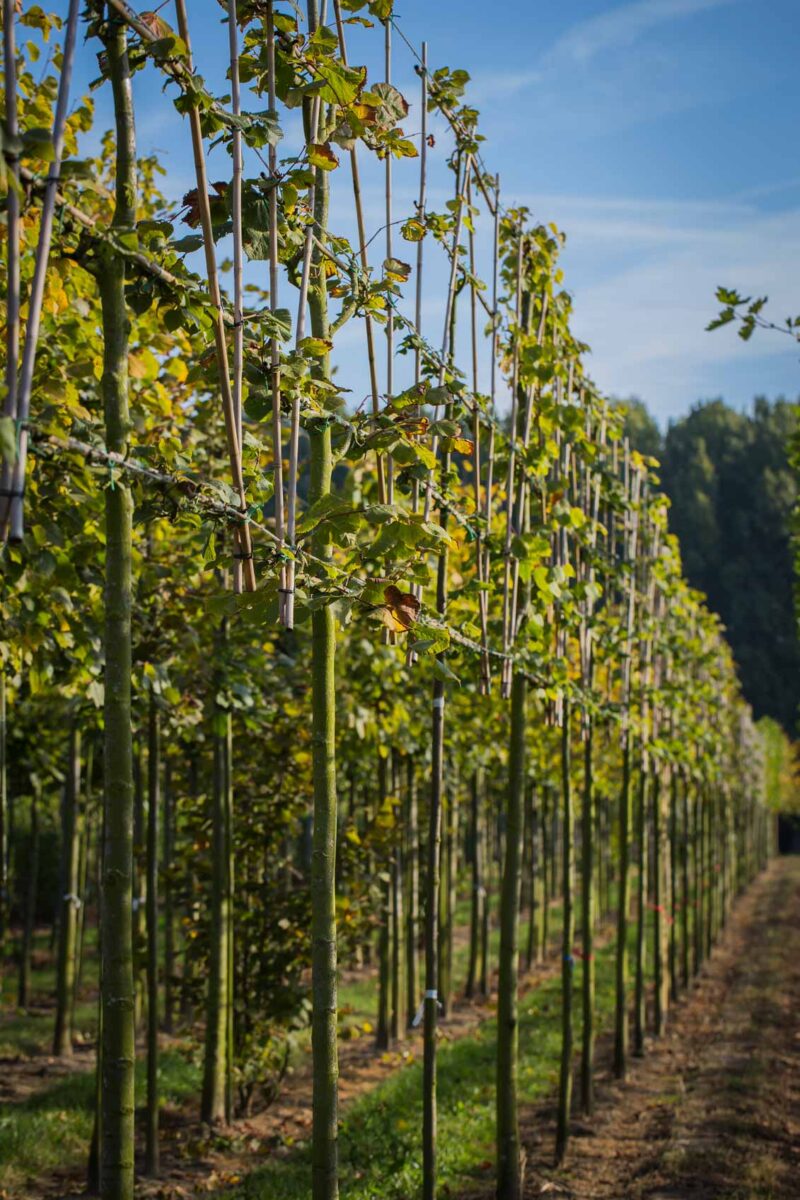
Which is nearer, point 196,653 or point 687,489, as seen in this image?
point 196,653

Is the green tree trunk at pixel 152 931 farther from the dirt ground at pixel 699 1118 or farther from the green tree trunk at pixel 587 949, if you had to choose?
the green tree trunk at pixel 587 949

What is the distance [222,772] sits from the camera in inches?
307

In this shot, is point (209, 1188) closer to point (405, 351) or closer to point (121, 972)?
point (121, 972)

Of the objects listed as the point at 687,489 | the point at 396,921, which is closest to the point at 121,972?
the point at 396,921

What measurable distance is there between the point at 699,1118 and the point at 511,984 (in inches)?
143

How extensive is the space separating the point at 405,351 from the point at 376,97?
1439 millimetres

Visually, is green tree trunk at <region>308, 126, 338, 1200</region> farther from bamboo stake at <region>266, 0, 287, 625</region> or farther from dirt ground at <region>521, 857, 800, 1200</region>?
dirt ground at <region>521, 857, 800, 1200</region>

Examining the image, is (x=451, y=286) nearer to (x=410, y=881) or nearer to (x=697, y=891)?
(x=410, y=881)

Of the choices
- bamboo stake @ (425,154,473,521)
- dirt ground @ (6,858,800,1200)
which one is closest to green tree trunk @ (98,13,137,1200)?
bamboo stake @ (425,154,473,521)

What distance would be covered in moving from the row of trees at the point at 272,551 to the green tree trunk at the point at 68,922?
49mm

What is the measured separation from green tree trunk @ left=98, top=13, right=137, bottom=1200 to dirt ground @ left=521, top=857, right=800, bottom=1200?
195 inches

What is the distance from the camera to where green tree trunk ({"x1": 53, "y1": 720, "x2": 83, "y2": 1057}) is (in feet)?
33.6

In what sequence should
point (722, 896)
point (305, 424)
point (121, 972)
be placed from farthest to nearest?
point (722, 896)
point (305, 424)
point (121, 972)

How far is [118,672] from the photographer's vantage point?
3.02 meters
